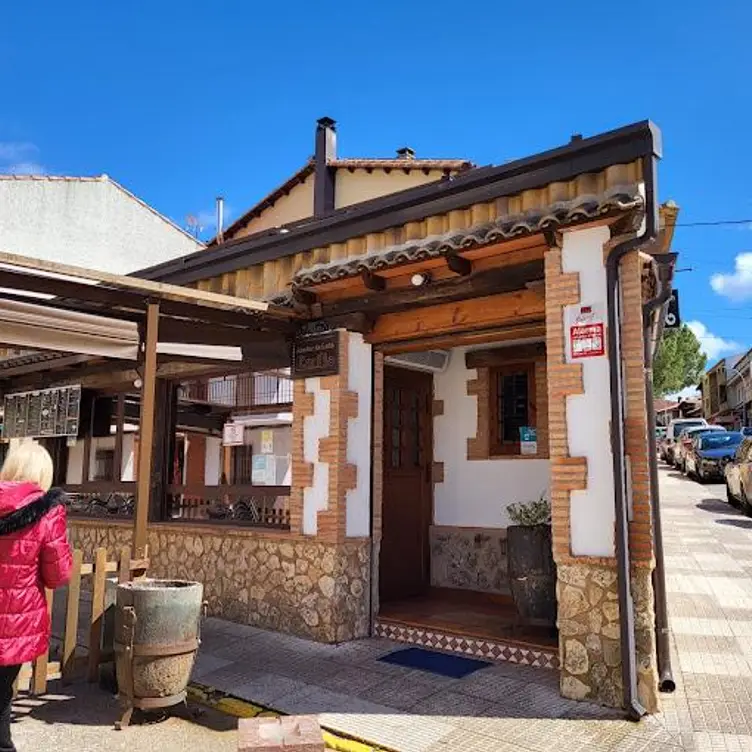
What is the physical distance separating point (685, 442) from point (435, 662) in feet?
84.3

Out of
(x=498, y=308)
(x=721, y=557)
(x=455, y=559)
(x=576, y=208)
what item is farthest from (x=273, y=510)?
(x=721, y=557)

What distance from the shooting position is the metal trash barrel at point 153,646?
4836 mm

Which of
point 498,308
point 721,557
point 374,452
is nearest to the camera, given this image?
point 498,308

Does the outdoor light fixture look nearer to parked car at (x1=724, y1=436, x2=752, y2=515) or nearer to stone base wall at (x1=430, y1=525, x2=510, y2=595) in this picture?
stone base wall at (x1=430, y1=525, x2=510, y2=595)

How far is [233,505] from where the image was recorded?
383 inches

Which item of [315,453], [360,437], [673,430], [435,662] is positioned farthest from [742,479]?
[673,430]

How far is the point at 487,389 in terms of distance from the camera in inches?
347

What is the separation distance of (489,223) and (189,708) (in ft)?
15.5

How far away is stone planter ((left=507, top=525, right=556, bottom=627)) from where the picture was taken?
246 inches

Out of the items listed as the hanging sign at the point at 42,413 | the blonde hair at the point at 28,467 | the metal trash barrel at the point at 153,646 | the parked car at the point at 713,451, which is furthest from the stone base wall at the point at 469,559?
the parked car at the point at 713,451

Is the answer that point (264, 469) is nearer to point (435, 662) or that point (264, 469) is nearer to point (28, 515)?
point (435, 662)

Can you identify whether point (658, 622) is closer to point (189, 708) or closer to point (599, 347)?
point (599, 347)

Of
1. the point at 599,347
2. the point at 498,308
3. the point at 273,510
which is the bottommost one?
the point at 273,510

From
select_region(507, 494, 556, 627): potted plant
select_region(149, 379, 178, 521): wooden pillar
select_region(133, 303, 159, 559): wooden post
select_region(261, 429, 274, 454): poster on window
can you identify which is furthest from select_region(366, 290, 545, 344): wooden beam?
select_region(261, 429, 274, 454): poster on window
